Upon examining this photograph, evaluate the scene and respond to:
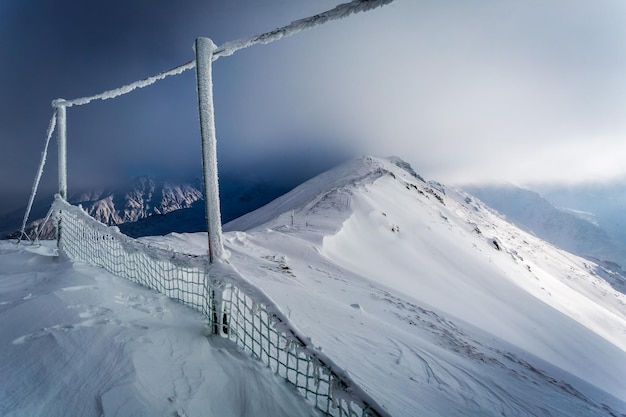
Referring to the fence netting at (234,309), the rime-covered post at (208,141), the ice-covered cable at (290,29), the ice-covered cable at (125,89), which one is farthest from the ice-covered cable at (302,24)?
the fence netting at (234,309)

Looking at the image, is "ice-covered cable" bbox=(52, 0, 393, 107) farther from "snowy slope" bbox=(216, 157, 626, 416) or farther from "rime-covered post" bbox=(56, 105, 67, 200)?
"snowy slope" bbox=(216, 157, 626, 416)

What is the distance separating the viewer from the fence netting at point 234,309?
2.36 meters

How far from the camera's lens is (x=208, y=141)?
3312mm

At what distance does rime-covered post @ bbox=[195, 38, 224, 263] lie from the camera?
10.7 ft

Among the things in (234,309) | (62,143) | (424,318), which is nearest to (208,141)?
(234,309)

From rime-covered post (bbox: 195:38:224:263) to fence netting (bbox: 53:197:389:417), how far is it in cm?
34

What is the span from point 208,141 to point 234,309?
7.34ft

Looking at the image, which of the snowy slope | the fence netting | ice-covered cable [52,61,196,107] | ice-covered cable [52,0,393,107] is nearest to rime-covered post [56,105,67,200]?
ice-covered cable [52,61,196,107]

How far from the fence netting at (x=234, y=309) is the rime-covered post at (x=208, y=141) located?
0.34 metres

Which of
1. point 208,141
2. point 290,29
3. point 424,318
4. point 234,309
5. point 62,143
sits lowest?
point 424,318

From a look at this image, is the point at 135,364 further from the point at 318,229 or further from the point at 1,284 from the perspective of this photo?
the point at 318,229

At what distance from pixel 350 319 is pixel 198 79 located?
508cm

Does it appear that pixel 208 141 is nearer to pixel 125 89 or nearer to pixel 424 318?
pixel 125 89

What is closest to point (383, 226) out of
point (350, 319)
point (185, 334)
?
point (350, 319)
